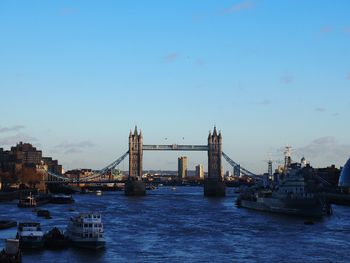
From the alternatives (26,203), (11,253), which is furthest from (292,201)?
(11,253)

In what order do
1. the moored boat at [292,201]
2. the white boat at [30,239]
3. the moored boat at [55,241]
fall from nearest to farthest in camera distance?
1. the white boat at [30,239]
2. the moored boat at [55,241]
3. the moored boat at [292,201]

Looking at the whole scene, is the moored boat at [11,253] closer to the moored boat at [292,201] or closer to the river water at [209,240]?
the river water at [209,240]

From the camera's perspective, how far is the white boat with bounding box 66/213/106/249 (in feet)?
200

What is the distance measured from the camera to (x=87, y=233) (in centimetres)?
6138

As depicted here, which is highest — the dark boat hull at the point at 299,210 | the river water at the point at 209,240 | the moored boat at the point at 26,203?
the moored boat at the point at 26,203

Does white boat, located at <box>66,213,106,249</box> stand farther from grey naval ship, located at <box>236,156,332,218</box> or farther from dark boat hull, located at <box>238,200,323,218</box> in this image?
grey naval ship, located at <box>236,156,332,218</box>

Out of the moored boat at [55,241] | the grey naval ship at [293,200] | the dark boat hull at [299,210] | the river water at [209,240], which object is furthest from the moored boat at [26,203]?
the moored boat at [55,241]

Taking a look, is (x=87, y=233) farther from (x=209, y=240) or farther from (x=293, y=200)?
(x=293, y=200)

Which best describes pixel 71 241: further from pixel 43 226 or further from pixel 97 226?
pixel 43 226

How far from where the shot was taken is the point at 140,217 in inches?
4016

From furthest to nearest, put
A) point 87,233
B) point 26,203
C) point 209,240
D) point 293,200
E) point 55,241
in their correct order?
point 26,203
point 293,200
point 209,240
point 87,233
point 55,241

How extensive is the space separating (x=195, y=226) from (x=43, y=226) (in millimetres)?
19299

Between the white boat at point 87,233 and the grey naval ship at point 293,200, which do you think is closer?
the white boat at point 87,233

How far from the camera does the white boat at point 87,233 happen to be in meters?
60.8
